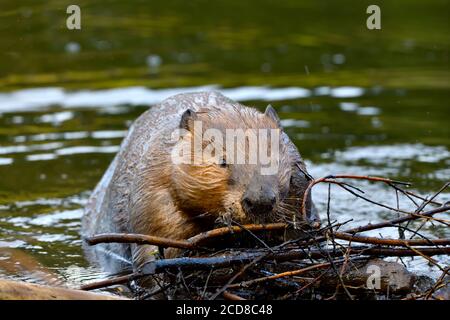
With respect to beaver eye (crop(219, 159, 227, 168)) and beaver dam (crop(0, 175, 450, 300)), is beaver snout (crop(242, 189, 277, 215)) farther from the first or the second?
beaver eye (crop(219, 159, 227, 168))

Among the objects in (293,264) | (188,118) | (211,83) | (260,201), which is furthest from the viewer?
(211,83)

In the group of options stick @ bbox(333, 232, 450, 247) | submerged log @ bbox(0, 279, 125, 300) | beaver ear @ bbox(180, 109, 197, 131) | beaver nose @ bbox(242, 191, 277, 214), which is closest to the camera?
submerged log @ bbox(0, 279, 125, 300)

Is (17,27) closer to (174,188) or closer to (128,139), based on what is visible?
(128,139)

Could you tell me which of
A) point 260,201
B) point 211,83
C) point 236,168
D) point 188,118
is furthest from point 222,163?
point 211,83

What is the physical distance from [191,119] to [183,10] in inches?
388

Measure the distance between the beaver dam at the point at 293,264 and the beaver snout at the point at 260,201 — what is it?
11 cm

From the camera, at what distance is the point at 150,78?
1293 cm

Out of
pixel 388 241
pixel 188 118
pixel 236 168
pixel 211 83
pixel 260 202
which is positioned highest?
pixel 211 83

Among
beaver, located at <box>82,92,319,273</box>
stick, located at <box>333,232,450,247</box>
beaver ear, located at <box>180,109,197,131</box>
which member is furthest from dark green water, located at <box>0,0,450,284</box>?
beaver ear, located at <box>180,109,197,131</box>

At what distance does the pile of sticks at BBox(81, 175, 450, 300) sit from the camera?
5555 mm

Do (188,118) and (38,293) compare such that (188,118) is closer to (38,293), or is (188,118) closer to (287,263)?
(287,263)

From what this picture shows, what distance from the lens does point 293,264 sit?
5.89 m

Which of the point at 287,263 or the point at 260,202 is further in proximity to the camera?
the point at 287,263

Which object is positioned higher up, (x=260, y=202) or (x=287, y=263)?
(x=260, y=202)
